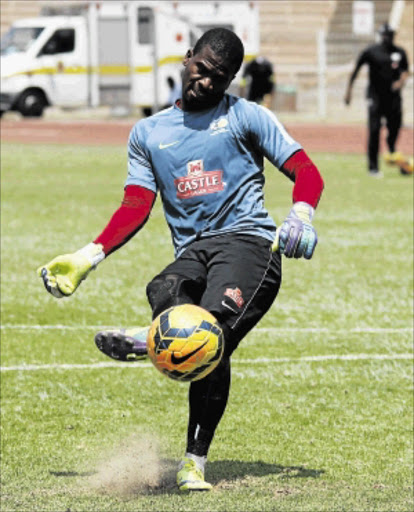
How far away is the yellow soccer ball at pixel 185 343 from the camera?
5.64 metres

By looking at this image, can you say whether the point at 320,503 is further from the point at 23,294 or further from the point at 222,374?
the point at 23,294

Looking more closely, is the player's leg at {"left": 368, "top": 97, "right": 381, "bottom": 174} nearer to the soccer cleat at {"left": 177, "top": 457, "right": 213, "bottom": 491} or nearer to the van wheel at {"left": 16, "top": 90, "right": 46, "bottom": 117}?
the soccer cleat at {"left": 177, "top": 457, "right": 213, "bottom": 491}

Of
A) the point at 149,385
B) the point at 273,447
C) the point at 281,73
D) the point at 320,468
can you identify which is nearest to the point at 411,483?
the point at 320,468

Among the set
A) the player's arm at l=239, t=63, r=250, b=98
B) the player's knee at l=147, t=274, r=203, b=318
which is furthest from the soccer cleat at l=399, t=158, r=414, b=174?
the player's knee at l=147, t=274, r=203, b=318

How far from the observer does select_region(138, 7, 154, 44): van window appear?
38906 mm

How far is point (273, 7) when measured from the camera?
49250 mm

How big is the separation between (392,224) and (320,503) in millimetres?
10770

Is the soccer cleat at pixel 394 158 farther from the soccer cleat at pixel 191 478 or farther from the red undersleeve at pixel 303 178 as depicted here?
the soccer cleat at pixel 191 478

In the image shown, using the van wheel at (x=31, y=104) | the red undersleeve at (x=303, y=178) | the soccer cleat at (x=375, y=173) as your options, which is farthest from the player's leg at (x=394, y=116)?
the van wheel at (x=31, y=104)

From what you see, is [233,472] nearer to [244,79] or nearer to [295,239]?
[295,239]

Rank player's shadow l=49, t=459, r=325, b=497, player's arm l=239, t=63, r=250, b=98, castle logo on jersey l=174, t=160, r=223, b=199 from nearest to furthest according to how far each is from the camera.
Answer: castle logo on jersey l=174, t=160, r=223, b=199, player's shadow l=49, t=459, r=325, b=497, player's arm l=239, t=63, r=250, b=98

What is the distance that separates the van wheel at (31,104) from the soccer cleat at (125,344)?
32164mm

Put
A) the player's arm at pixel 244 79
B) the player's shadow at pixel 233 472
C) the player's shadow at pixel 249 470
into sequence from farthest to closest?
1. the player's arm at pixel 244 79
2. the player's shadow at pixel 249 470
3. the player's shadow at pixel 233 472

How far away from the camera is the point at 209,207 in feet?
20.1
